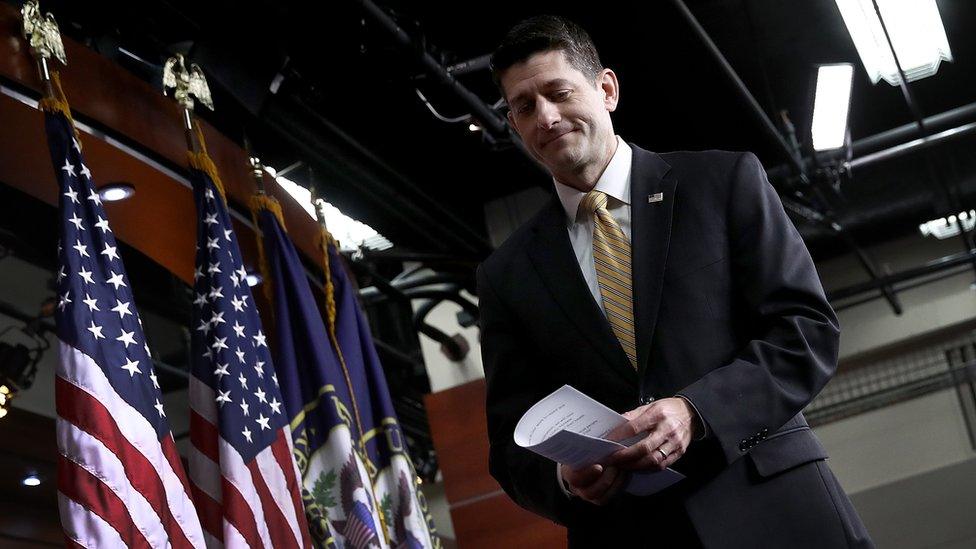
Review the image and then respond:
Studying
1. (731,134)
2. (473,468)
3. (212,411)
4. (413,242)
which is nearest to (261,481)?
(212,411)

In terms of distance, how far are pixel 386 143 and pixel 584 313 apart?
16.9 ft

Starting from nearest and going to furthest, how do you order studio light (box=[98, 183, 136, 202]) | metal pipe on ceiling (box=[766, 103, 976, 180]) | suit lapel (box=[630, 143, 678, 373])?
1. suit lapel (box=[630, 143, 678, 373])
2. studio light (box=[98, 183, 136, 202])
3. metal pipe on ceiling (box=[766, 103, 976, 180])

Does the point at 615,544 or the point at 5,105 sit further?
the point at 5,105

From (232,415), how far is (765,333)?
2052 millimetres

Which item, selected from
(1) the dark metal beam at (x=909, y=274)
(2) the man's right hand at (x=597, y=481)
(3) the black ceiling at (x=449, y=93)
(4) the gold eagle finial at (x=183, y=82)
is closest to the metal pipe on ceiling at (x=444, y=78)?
(3) the black ceiling at (x=449, y=93)

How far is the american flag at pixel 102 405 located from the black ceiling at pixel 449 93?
104cm

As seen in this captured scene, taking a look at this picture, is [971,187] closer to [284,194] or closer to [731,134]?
[731,134]

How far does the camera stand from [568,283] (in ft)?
5.61

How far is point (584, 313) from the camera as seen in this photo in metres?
1.66

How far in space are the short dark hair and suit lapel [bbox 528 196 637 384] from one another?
0.73 ft

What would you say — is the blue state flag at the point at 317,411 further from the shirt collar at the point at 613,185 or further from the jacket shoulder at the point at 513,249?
the shirt collar at the point at 613,185

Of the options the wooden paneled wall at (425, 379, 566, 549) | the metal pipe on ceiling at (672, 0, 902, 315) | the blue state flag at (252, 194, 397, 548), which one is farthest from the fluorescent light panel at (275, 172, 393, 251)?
the metal pipe on ceiling at (672, 0, 902, 315)

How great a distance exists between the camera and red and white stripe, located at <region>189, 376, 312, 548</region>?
314 cm

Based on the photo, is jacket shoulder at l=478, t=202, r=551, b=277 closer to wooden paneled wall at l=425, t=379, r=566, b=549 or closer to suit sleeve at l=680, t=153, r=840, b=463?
suit sleeve at l=680, t=153, r=840, b=463
